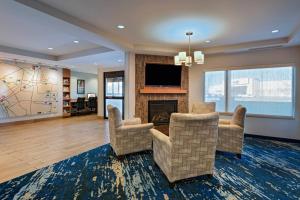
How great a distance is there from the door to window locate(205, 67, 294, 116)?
3.86 metres

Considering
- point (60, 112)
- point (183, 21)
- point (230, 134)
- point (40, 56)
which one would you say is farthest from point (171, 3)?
point (60, 112)

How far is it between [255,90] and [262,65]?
0.72 metres

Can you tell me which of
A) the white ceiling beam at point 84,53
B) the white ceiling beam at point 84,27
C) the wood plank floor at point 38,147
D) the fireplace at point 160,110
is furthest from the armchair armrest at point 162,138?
the white ceiling beam at point 84,53

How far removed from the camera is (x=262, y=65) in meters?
4.86

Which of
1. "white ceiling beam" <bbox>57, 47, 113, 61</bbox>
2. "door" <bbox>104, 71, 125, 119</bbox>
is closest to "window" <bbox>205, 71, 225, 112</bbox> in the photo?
"white ceiling beam" <bbox>57, 47, 113, 61</bbox>

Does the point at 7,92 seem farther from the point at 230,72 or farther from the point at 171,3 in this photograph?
the point at 230,72

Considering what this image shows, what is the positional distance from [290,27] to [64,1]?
4.28 m

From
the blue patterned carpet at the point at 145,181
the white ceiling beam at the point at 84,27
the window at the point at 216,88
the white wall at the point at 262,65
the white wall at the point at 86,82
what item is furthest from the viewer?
the white wall at the point at 86,82

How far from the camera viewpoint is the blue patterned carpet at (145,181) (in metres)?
2.25

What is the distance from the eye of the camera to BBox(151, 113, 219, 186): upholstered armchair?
2301 millimetres

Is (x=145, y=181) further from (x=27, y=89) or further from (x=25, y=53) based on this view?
(x=27, y=89)

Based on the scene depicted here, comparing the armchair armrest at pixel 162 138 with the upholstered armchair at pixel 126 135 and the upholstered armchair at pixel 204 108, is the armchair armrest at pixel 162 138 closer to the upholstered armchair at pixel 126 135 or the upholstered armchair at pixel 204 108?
the upholstered armchair at pixel 126 135

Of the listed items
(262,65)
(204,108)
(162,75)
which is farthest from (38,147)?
(262,65)

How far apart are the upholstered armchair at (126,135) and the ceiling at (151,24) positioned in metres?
1.70
